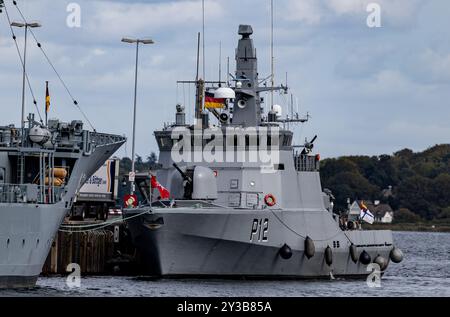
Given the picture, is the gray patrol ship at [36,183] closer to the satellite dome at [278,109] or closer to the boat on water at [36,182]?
the boat on water at [36,182]

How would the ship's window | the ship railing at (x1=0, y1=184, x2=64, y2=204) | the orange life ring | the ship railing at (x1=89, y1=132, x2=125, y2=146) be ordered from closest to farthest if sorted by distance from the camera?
1. the ship railing at (x1=0, y1=184, x2=64, y2=204)
2. the ship's window
3. the ship railing at (x1=89, y1=132, x2=125, y2=146)
4. the orange life ring

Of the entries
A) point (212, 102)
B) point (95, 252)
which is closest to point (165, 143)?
point (212, 102)

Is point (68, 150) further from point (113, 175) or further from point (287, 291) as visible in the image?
point (113, 175)

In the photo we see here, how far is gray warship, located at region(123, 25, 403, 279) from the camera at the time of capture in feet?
149

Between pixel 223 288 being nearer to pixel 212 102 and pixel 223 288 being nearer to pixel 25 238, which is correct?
pixel 25 238

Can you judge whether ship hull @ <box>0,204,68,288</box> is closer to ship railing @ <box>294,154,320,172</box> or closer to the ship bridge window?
the ship bridge window

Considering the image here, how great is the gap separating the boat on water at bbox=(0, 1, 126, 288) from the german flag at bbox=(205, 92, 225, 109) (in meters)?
6.12

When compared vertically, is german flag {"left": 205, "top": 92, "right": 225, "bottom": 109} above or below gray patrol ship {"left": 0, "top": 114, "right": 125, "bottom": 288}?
above

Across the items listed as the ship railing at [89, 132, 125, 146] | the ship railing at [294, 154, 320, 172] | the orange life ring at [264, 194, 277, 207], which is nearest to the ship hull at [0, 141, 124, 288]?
the ship railing at [89, 132, 125, 146]

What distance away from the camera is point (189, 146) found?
49.2 m

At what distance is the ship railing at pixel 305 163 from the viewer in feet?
164

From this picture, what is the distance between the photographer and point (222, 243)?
45500 millimetres

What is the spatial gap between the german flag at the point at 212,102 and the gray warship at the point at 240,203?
0.47 feet
